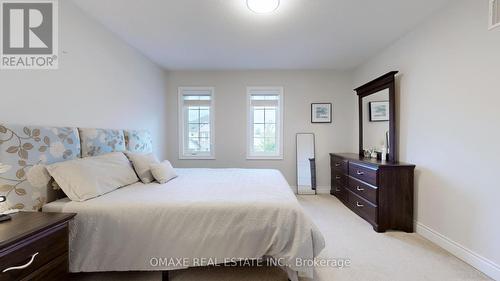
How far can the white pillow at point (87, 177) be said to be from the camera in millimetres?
1703

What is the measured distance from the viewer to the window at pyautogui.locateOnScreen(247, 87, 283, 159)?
177 inches

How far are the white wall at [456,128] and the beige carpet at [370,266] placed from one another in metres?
0.20

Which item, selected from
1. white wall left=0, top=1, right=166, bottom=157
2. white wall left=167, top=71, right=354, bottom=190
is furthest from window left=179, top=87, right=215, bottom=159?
white wall left=0, top=1, right=166, bottom=157

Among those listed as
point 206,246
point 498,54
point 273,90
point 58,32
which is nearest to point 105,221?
point 206,246

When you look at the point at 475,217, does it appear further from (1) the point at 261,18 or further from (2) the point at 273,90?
(2) the point at 273,90

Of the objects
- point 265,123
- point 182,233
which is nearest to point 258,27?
point 265,123

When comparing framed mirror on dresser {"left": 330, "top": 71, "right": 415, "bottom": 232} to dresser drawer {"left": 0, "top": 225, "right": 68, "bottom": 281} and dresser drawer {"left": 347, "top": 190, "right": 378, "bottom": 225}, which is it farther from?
dresser drawer {"left": 0, "top": 225, "right": 68, "bottom": 281}

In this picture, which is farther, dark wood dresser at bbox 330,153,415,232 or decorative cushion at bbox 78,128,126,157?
dark wood dresser at bbox 330,153,415,232

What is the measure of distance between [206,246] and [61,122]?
1761 mm

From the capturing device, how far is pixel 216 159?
14.8ft

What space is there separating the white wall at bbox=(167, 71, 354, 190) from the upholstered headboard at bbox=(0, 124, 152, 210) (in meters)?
2.60

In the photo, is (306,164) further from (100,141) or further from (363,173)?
(100,141)

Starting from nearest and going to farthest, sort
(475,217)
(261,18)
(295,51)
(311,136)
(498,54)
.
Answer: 1. (498,54)
2. (475,217)
3. (261,18)
4. (295,51)
5. (311,136)

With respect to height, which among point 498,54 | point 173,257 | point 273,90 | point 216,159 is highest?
point 273,90
